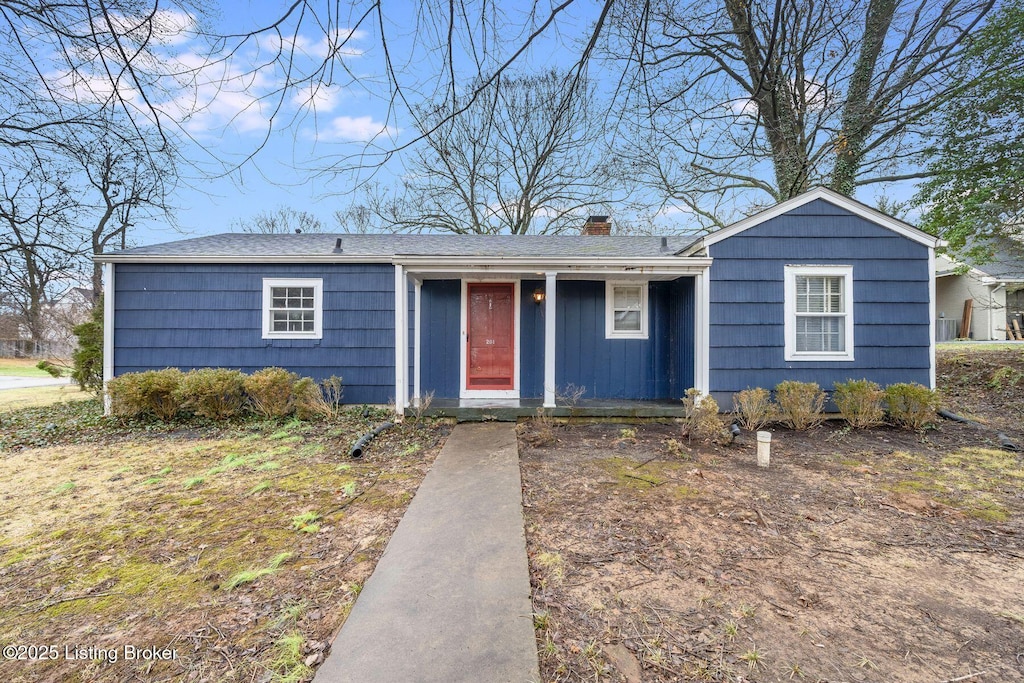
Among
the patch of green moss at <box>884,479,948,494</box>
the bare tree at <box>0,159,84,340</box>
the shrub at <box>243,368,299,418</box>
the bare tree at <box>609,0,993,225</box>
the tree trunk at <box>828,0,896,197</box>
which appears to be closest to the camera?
the bare tree at <box>609,0,993,225</box>

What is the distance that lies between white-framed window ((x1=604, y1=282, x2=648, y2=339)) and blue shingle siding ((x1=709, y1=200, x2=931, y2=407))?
4.18ft

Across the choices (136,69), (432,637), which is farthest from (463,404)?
(136,69)

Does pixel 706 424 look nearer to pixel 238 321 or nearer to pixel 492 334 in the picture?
pixel 492 334

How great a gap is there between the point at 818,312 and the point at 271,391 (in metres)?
8.53

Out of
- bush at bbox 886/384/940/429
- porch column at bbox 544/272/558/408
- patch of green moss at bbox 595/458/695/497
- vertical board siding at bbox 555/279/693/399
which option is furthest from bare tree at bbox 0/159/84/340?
bush at bbox 886/384/940/429

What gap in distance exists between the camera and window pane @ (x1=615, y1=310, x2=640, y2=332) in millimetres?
7383

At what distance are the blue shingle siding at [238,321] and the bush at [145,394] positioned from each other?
918mm

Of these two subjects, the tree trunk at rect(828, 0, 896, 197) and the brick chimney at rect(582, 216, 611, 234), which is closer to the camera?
the tree trunk at rect(828, 0, 896, 197)

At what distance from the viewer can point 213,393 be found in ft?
20.1

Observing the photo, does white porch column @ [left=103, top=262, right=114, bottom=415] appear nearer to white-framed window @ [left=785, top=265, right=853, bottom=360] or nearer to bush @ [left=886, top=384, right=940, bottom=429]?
white-framed window @ [left=785, top=265, right=853, bottom=360]

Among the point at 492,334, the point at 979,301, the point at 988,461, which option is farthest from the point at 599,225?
the point at 979,301

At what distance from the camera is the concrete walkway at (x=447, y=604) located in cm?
167

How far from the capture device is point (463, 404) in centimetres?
662

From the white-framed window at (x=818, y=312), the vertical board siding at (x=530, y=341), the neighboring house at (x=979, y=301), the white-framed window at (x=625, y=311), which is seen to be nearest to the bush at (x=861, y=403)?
the white-framed window at (x=818, y=312)
